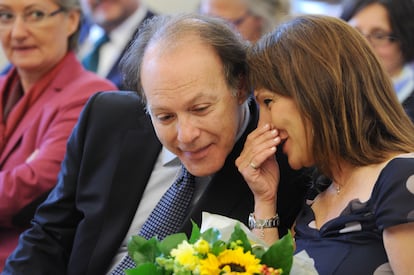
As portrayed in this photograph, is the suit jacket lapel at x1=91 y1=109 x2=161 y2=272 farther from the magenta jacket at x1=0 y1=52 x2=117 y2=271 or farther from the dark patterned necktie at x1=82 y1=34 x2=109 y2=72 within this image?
the dark patterned necktie at x1=82 y1=34 x2=109 y2=72

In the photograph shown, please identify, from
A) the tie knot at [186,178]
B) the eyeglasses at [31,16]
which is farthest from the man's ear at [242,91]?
the eyeglasses at [31,16]

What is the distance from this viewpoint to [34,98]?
9.85 feet

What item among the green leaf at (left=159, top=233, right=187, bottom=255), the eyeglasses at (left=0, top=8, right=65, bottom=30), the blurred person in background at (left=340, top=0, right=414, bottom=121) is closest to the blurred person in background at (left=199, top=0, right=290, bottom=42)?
the blurred person in background at (left=340, top=0, right=414, bottom=121)

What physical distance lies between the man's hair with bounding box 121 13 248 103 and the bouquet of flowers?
56 cm

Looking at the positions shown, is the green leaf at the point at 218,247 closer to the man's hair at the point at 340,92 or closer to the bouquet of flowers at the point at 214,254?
the bouquet of flowers at the point at 214,254

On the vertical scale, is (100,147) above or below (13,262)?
above

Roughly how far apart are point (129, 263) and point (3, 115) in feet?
3.84

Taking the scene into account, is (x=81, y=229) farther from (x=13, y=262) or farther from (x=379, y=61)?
(x=379, y=61)

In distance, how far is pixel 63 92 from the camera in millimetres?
2922

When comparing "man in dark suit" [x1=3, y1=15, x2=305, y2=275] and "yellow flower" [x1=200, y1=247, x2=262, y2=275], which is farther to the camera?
"man in dark suit" [x1=3, y1=15, x2=305, y2=275]

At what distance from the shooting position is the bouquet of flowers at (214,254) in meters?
1.44

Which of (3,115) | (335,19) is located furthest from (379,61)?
(3,115)

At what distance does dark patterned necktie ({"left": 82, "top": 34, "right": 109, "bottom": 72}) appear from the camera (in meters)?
4.06

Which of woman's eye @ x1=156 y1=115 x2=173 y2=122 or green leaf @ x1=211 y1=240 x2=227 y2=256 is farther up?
woman's eye @ x1=156 y1=115 x2=173 y2=122
